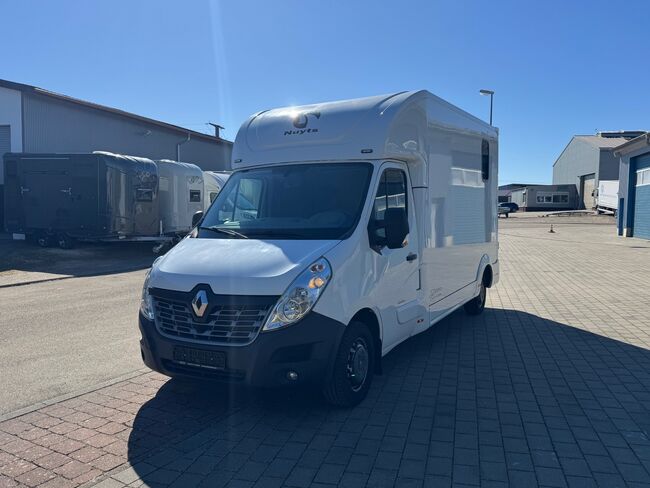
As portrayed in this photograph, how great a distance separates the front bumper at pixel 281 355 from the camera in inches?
163

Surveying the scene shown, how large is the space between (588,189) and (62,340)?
72723 mm

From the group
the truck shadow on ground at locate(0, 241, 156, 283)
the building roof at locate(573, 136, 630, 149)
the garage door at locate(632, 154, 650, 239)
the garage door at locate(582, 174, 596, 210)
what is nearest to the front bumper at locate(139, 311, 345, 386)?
the truck shadow on ground at locate(0, 241, 156, 283)

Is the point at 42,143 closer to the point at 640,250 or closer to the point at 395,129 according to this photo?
the point at 395,129

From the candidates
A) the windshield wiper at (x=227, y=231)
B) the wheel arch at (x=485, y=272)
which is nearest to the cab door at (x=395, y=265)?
the windshield wiper at (x=227, y=231)

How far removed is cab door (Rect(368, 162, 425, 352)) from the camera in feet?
16.5

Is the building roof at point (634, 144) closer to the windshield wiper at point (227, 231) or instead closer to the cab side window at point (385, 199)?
the cab side window at point (385, 199)

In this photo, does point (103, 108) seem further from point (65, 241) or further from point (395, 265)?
point (395, 265)

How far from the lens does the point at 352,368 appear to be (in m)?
4.72

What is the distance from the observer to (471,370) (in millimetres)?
5914

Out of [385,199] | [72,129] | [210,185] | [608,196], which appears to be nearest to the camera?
[385,199]

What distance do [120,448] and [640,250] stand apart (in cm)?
2099

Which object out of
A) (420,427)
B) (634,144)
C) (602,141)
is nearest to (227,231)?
(420,427)

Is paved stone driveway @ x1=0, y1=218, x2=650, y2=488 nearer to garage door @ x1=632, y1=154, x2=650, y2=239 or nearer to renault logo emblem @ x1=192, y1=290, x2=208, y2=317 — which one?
renault logo emblem @ x1=192, y1=290, x2=208, y2=317

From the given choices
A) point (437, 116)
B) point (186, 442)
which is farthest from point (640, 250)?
point (186, 442)
